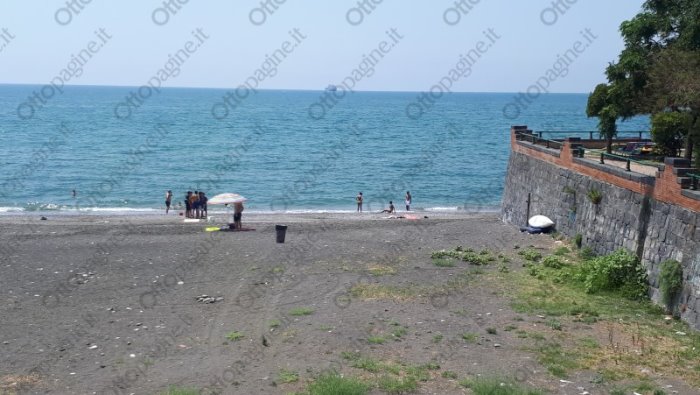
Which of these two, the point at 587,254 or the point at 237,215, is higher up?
the point at 587,254

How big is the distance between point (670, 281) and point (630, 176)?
4260 mm

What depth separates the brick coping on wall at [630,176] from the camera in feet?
58.6

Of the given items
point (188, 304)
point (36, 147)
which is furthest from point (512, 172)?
point (36, 147)

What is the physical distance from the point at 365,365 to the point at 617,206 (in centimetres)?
1142

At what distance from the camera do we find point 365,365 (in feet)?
45.5

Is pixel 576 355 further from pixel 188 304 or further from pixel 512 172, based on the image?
pixel 512 172

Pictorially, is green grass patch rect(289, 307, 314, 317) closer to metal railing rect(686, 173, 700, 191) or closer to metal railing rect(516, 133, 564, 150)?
metal railing rect(686, 173, 700, 191)

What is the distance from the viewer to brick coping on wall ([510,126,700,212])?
17.9m

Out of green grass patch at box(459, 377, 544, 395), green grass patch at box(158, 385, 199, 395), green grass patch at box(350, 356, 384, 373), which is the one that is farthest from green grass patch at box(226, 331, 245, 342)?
green grass patch at box(459, 377, 544, 395)

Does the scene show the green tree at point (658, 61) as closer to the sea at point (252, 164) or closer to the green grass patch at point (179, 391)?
the sea at point (252, 164)

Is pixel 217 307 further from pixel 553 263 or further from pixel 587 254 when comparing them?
pixel 587 254

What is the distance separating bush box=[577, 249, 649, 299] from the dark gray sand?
9.61 feet

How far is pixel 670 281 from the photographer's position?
57.2ft

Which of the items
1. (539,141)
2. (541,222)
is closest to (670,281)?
(541,222)
